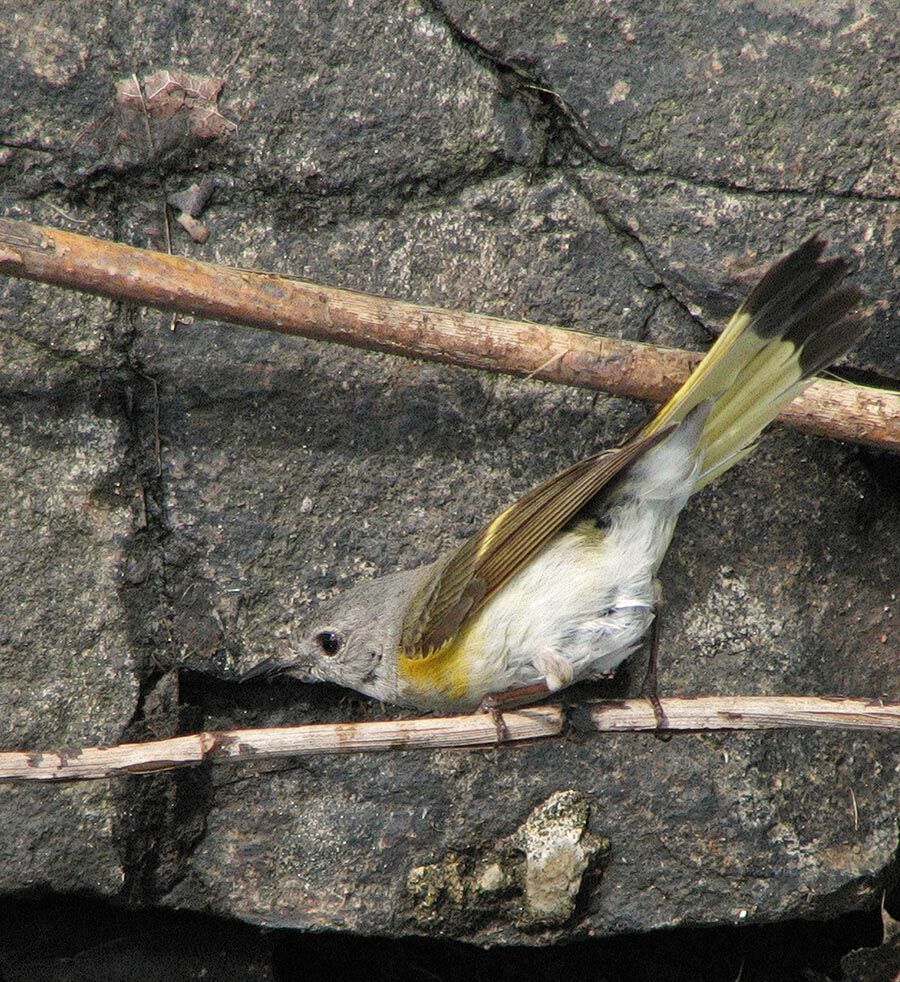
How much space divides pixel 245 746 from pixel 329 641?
57cm

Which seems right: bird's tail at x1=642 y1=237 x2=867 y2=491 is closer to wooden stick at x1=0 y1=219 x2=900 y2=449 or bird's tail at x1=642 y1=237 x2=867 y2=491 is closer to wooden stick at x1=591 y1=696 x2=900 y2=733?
wooden stick at x1=0 y1=219 x2=900 y2=449

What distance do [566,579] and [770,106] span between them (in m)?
1.61

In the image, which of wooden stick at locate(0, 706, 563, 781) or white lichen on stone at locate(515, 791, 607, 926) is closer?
wooden stick at locate(0, 706, 563, 781)

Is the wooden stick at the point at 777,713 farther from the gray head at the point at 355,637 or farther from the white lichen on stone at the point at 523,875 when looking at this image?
the gray head at the point at 355,637

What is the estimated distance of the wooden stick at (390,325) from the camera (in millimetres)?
3385

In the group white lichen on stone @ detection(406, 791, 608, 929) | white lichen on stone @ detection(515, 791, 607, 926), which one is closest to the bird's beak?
white lichen on stone @ detection(406, 791, 608, 929)

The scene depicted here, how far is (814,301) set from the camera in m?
3.48

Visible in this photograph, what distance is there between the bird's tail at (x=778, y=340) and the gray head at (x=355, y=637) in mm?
986

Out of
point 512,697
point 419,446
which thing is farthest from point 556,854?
point 419,446

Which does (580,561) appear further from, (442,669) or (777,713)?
(777,713)

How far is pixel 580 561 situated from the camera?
383 cm

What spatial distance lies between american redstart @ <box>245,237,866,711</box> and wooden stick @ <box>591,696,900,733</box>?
34cm

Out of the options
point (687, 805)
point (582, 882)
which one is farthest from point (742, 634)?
point (582, 882)

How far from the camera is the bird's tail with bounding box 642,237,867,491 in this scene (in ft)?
11.3
